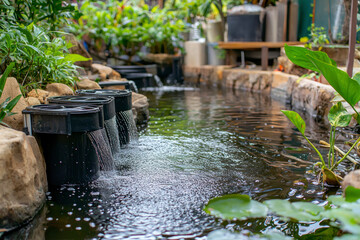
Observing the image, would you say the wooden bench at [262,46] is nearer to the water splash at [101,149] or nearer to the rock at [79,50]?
the rock at [79,50]

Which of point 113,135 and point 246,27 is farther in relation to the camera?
point 246,27

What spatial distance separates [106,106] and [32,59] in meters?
1.13

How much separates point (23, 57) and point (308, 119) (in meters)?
4.18

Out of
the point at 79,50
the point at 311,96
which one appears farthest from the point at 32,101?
the point at 311,96

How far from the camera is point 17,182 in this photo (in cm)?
233

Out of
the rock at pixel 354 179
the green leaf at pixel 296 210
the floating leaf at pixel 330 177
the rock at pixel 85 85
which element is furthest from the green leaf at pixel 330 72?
the rock at pixel 85 85

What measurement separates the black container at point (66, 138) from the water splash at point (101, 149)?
71mm

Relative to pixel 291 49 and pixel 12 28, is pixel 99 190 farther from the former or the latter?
pixel 12 28

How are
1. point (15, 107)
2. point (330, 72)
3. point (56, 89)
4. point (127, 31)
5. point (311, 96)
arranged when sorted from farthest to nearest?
point (127, 31)
point (311, 96)
point (56, 89)
point (15, 107)
point (330, 72)

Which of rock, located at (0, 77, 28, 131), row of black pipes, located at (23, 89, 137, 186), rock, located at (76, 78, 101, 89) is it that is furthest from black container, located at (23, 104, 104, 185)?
rock, located at (76, 78, 101, 89)

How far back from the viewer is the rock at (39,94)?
396 centimetres

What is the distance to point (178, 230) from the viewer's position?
2.29m

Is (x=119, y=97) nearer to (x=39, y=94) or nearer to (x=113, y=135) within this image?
(x=113, y=135)

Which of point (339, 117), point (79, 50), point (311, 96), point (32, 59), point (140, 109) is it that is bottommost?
point (140, 109)
